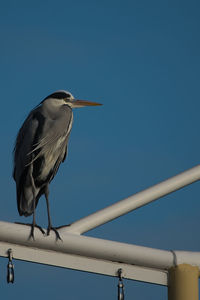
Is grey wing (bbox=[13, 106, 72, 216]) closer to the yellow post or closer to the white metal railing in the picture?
the white metal railing

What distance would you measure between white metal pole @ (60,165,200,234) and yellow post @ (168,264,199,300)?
2.24ft

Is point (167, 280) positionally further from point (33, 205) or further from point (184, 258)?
point (33, 205)

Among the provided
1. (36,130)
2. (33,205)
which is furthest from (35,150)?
(33,205)

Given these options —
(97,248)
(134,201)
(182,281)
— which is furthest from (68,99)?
(182,281)

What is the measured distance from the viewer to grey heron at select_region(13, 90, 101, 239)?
6570 millimetres

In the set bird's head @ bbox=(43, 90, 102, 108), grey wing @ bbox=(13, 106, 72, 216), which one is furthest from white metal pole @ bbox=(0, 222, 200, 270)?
bird's head @ bbox=(43, 90, 102, 108)

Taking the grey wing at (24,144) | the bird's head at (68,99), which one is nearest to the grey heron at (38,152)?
the grey wing at (24,144)

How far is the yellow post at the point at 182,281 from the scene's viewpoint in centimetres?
420

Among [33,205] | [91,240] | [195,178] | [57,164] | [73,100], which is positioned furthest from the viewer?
[73,100]

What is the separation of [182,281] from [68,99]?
3.54 m

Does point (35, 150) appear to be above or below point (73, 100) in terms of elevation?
below

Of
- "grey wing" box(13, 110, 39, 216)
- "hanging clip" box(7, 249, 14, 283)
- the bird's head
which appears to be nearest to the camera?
"hanging clip" box(7, 249, 14, 283)

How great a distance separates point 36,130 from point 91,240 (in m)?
2.74

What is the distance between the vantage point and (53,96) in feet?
23.5
